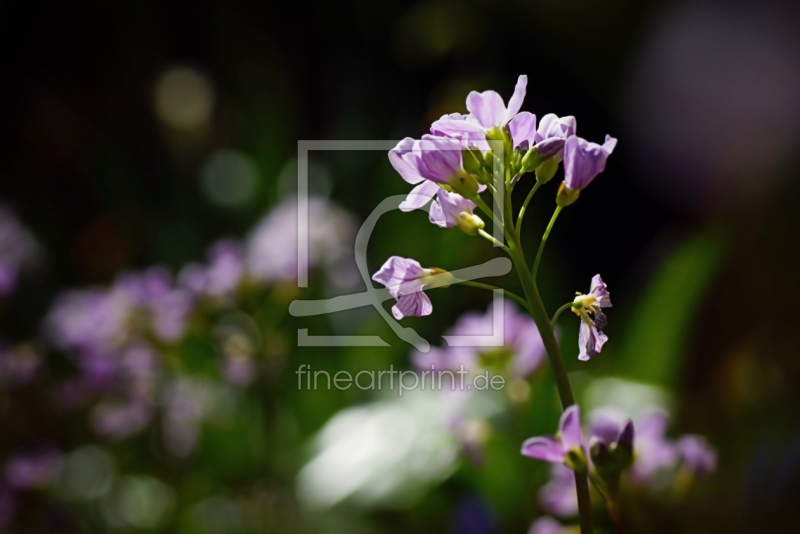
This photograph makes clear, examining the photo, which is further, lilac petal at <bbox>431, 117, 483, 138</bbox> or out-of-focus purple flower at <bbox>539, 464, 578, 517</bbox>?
out-of-focus purple flower at <bbox>539, 464, 578, 517</bbox>

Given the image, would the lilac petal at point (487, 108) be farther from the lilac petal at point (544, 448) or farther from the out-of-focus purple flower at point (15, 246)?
the out-of-focus purple flower at point (15, 246)

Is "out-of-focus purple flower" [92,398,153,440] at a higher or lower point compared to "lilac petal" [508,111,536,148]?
lower

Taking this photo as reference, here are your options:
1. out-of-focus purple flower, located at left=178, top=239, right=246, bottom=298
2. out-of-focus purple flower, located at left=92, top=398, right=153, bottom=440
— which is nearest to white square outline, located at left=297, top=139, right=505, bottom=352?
out-of-focus purple flower, located at left=178, top=239, right=246, bottom=298

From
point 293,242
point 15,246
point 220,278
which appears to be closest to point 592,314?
point 220,278

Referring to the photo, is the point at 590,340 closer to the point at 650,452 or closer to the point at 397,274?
the point at 397,274

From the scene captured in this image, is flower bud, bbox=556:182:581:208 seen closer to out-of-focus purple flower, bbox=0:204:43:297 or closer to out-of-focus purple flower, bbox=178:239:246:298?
out-of-focus purple flower, bbox=178:239:246:298

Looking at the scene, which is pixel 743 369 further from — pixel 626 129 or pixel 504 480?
pixel 626 129
